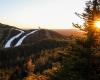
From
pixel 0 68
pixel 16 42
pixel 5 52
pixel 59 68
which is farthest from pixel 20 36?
pixel 59 68

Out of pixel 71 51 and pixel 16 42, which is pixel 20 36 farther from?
pixel 71 51

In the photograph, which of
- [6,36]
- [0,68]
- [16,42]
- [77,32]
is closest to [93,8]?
[77,32]

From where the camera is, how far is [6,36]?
11944cm

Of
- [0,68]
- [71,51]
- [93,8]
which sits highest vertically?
[93,8]

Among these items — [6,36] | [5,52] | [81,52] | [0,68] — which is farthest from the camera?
[6,36]

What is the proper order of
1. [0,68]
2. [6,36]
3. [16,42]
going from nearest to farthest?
[0,68], [16,42], [6,36]

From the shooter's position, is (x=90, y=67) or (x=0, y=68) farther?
(x=0, y=68)

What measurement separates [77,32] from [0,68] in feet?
213

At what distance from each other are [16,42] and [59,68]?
91099 millimetres

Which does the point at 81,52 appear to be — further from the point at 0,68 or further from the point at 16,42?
the point at 16,42

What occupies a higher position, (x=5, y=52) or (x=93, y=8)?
(x=93, y=8)

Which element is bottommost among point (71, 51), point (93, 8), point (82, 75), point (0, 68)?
point (0, 68)

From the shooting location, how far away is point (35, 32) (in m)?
124

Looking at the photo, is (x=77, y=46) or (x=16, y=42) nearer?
(x=77, y=46)
